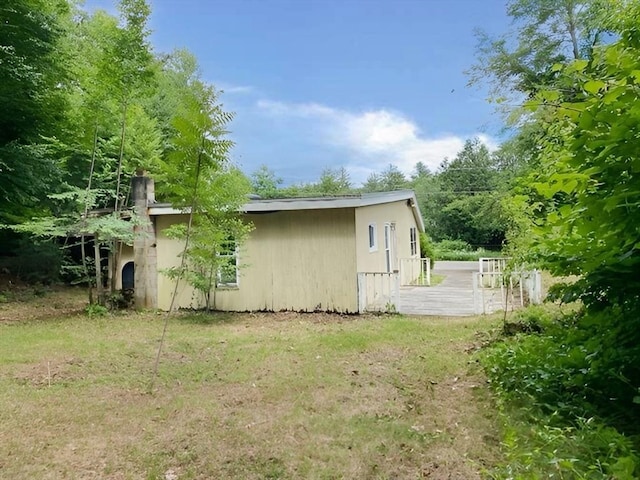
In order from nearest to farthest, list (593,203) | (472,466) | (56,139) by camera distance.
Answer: (593,203)
(472,466)
(56,139)

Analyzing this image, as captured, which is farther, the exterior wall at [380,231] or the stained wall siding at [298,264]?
the exterior wall at [380,231]

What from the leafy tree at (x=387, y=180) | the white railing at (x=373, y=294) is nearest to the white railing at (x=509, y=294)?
the white railing at (x=373, y=294)

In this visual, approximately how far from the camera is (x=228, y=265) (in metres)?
8.30

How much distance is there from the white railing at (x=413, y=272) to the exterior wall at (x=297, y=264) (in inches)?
172

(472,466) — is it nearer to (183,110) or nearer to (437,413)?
(437,413)

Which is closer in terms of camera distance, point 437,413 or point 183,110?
point 437,413

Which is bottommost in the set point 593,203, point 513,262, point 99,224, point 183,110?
point 513,262

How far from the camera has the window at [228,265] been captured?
8.22 metres

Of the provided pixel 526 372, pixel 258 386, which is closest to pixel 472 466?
pixel 526 372

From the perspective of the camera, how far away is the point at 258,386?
4441mm

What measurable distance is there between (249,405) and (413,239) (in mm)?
11852

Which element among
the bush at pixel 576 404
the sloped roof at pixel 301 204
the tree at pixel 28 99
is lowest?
the bush at pixel 576 404

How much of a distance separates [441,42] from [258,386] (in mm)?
18646

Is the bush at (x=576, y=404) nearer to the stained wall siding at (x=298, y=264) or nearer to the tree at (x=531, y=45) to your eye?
the stained wall siding at (x=298, y=264)
